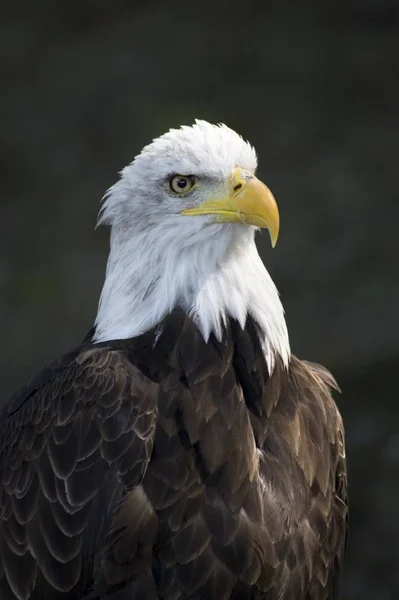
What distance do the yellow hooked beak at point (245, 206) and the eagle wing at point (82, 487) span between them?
0.59m

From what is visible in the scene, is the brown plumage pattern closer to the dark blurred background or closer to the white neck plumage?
the white neck plumage

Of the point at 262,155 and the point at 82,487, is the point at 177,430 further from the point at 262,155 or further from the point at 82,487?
the point at 262,155

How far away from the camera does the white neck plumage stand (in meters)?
4.43

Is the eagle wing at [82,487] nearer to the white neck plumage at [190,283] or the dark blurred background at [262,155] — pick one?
the white neck plumage at [190,283]

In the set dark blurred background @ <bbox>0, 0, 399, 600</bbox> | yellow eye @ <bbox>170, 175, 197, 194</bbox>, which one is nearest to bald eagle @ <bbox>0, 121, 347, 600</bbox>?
yellow eye @ <bbox>170, 175, 197, 194</bbox>

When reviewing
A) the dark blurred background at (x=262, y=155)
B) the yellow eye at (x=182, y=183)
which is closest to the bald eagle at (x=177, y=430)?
the yellow eye at (x=182, y=183)

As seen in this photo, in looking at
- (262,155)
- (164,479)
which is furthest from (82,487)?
(262,155)

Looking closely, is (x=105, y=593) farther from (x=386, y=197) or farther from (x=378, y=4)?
(x=378, y=4)

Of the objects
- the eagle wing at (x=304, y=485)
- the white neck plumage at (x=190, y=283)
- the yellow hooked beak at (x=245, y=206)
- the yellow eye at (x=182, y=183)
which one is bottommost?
the eagle wing at (x=304, y=485)

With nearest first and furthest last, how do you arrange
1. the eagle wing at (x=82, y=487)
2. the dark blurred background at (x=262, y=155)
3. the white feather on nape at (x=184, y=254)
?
the eagle wing at (x=82, y=487) < the white feather on nape at (x=184, y=254) < the dark blurred background at (x=262, y=155)

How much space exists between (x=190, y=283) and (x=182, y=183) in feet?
1.13

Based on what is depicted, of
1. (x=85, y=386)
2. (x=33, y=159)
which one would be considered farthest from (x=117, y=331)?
(x=33, y=159)

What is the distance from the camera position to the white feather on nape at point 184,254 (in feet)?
14.5

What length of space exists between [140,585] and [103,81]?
772 centimetres
